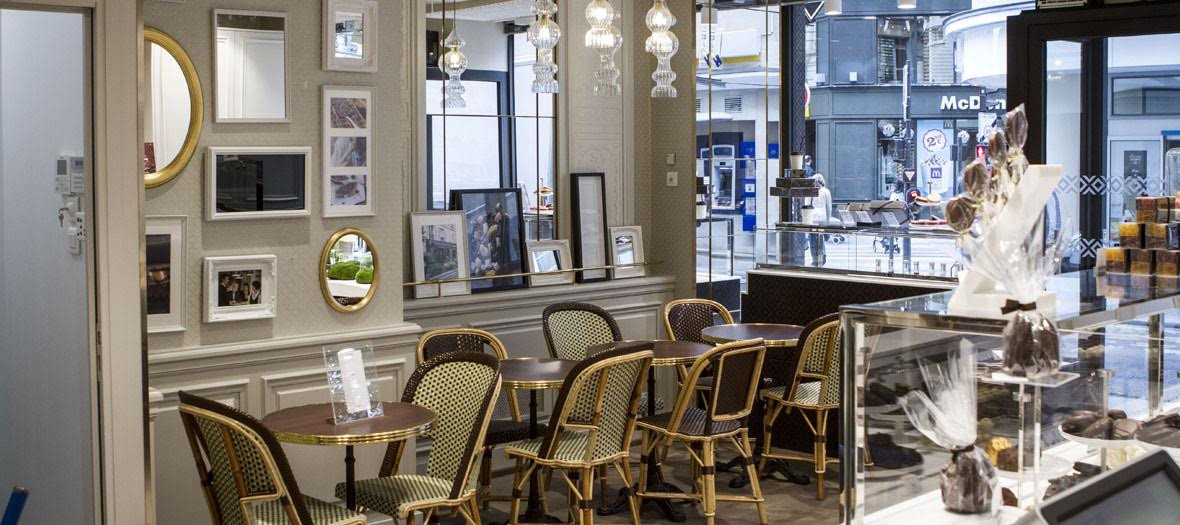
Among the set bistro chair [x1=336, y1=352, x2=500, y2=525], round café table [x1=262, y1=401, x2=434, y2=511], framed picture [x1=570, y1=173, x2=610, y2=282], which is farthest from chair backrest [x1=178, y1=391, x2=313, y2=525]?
framed picture [x1=570, y1=173, x2=610, y2=282]

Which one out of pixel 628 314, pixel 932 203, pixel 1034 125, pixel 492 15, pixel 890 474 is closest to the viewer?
pixel 890 474

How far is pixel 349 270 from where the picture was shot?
5559mm

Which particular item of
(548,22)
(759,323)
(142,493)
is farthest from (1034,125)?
(142,493)

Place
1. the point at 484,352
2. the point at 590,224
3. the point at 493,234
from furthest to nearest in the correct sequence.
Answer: the point at 590,224, the point at 493,234, the point at 484,352

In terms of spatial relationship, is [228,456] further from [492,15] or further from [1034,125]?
[1034,125]

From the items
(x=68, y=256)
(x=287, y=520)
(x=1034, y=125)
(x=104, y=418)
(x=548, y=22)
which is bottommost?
(x=287, y=520)

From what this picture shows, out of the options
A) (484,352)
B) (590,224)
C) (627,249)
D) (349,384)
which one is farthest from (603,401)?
(627,249)

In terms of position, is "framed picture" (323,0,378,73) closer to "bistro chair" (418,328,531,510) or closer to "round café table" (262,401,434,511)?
"bistro chair" (418,328,531,510)

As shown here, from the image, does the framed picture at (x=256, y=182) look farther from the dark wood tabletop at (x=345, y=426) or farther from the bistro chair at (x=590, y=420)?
the bistro chair at (x=590, y=420)

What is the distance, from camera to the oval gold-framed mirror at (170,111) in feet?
16.2

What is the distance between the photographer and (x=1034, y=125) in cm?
615

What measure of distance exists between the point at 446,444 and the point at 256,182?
1395 millimetres

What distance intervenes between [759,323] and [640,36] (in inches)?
80.8

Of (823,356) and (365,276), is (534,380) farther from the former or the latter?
(823,356)
